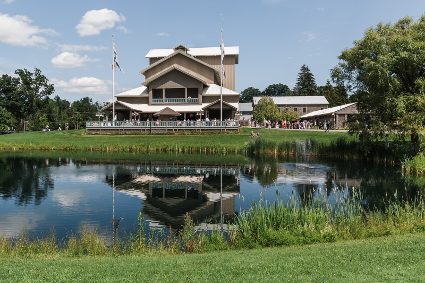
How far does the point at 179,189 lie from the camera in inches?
696

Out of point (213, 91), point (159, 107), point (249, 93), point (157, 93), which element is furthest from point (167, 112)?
point (249, 93)

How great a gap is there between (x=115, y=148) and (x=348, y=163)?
24687mm

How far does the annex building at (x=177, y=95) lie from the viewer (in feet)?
157

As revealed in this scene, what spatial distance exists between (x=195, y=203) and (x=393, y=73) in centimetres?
1756

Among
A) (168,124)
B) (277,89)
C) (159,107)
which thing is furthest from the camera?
(277,89)

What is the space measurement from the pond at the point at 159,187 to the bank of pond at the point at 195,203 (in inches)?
2.1

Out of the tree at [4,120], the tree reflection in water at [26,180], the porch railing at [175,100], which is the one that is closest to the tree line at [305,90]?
the porch railing at [175,100]

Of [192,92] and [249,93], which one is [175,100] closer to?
[192,92]

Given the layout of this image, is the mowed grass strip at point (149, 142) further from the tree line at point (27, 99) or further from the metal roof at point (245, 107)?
the metal roof at point (245, 107)

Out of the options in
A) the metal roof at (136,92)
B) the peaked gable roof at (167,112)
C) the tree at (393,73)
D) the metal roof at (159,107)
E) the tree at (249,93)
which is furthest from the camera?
the tree at (249,93)

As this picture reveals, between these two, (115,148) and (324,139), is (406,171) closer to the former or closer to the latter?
(324,139)

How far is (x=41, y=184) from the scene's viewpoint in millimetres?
18578

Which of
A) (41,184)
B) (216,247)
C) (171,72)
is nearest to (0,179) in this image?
(41,184)

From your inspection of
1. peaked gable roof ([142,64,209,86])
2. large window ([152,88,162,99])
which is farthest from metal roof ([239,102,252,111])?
peaked gable roof ([142,64,209,86])
